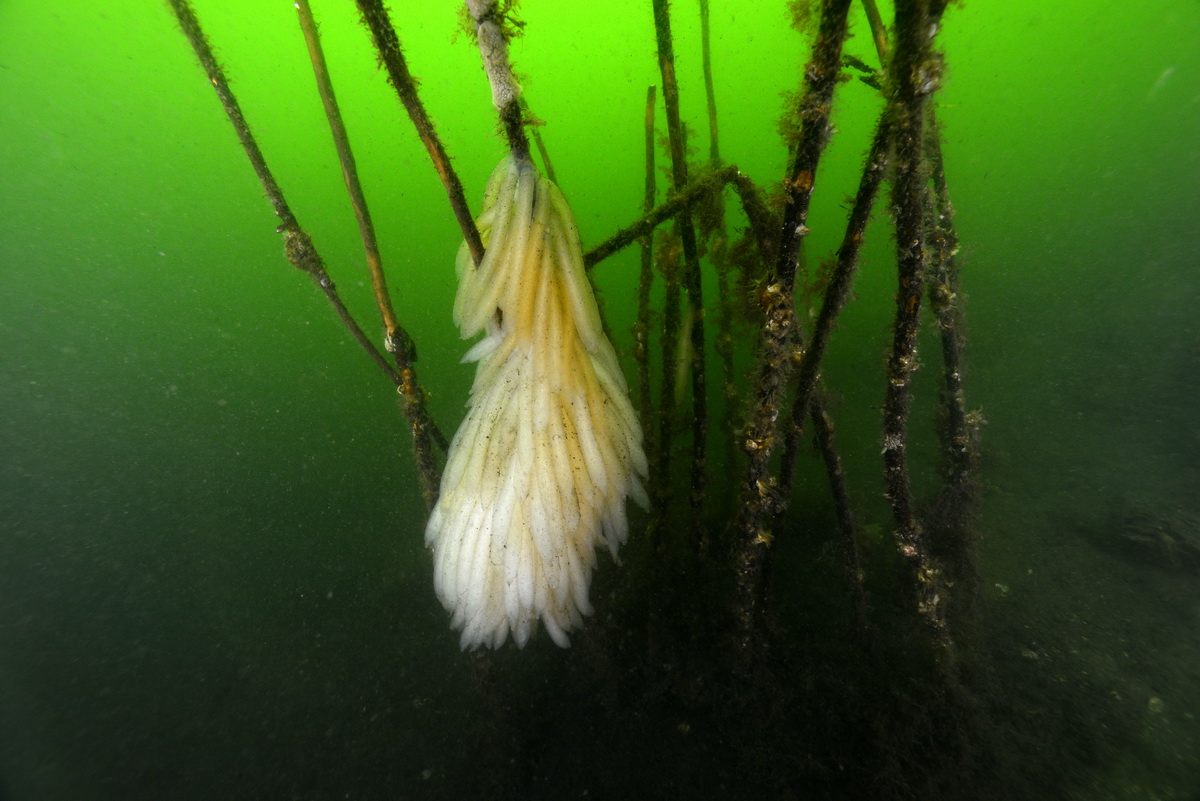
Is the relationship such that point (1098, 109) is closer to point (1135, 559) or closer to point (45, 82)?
point (1135, 559)

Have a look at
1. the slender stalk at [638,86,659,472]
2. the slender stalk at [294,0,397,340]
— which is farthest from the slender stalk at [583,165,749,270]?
the slender stalk at [294,0,397,340]

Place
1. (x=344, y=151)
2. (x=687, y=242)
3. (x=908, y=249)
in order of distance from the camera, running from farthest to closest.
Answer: (x=687, y=242) < (x=344, y=151) < (x=908, y=249)

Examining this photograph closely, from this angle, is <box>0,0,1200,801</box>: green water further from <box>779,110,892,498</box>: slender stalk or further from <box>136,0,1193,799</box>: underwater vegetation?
<box>779,110,892,498</box>: slender stalk

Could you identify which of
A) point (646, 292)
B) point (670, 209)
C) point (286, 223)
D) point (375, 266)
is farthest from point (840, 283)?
point (286, 223)

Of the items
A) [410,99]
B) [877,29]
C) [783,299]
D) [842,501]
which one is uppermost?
[877,29]

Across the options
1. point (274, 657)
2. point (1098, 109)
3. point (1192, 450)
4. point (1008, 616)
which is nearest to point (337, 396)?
point (274, 657)

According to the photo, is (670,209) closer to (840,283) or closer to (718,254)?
(840,283)
